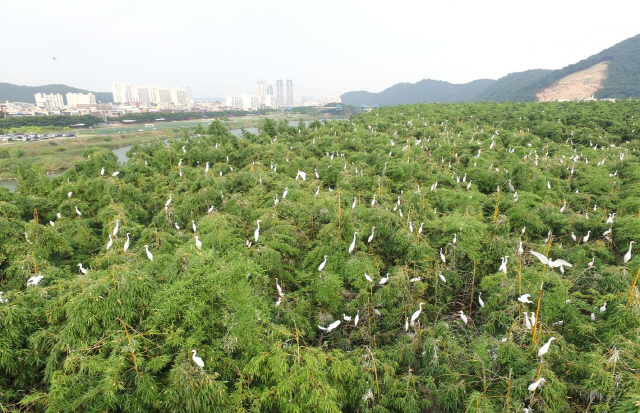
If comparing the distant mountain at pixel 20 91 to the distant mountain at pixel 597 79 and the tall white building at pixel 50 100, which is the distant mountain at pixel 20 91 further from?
the distant mountain at pixel 597 79

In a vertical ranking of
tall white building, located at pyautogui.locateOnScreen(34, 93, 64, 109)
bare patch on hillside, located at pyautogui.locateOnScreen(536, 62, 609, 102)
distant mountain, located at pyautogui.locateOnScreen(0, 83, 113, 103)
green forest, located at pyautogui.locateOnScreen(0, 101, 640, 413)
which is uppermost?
distant mountain, located at pyautogui.locateOnScreen(0, 83, 113, 103)

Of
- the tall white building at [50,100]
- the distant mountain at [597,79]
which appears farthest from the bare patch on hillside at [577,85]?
the tall white building at [50,100]

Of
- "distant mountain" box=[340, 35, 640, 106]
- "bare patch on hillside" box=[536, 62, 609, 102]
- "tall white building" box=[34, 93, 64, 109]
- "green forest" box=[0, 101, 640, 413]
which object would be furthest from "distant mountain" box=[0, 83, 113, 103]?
"bare patch on hillside" box=[536, 62, 609, 102]

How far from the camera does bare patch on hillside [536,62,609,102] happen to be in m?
64.8

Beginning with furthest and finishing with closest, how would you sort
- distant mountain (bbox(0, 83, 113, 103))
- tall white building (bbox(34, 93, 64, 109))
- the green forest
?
distant mountain (bbox(0, 83, 113, 103)), tall white building (bbox(34, 93, 64, 109)), the green forest

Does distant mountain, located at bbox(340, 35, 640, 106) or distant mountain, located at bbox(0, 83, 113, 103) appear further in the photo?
distant mountain, located at bbox(0, 83, 113, 103)

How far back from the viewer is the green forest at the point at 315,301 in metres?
3.04

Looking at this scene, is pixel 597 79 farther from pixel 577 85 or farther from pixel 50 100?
pixel 50 100

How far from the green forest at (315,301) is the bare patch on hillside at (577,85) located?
74234mm

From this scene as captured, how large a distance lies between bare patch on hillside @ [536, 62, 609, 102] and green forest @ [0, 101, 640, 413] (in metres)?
74.2

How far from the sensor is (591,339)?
412 cm

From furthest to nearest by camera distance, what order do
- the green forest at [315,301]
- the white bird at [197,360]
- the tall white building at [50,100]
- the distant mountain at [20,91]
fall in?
the distant mountain at [20,91]
the tall white building at [50,100]
the green forest at [315,301]
the white bird at [197,360]

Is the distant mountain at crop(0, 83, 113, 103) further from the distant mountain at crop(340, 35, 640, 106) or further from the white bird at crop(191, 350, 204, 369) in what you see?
the distant mountain at crop(340, 35, 640, 106)

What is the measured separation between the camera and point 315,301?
17.3 ft
